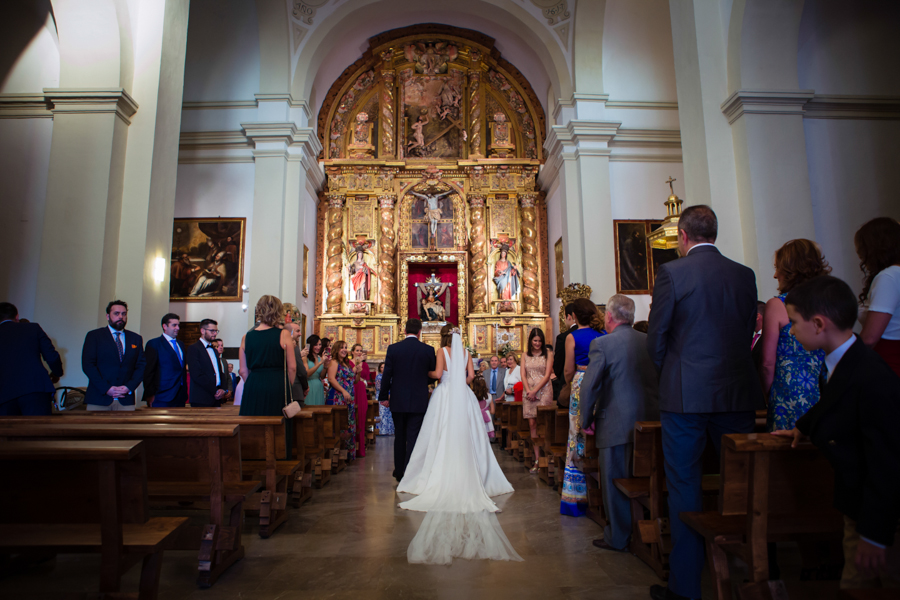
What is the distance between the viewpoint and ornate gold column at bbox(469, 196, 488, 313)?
46.1ft

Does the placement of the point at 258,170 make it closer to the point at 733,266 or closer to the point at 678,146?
the point at 678,146

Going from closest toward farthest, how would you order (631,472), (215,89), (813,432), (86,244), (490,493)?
(813,432) → (631,472) → (490,493) → (86,244) → (215,89)

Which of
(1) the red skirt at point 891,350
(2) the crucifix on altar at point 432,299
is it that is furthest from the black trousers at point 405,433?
(2) the crucifix on altar at point 432,299

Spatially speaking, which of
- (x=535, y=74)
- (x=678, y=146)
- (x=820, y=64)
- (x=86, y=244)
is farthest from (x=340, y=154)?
(x=820, y=64)

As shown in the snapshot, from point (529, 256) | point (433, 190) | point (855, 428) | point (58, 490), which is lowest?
point (58, 490)

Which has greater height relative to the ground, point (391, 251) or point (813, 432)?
point (391, 251)

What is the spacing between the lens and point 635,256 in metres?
10.8

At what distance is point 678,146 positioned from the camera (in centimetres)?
1108

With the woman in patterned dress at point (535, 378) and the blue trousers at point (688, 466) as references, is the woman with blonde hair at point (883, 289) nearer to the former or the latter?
the blue trousers at point (688, 466)

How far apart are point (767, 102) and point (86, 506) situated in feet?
20.7

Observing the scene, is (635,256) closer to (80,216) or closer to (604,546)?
(604,546)

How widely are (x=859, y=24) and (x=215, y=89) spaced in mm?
11396

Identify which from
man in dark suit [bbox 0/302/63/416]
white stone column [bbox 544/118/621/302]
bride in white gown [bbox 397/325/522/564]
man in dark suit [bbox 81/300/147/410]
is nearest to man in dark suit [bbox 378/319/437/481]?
bride in white gown [bbox 397/325/522/564]

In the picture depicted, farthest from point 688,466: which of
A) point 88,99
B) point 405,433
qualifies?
point 88,99
